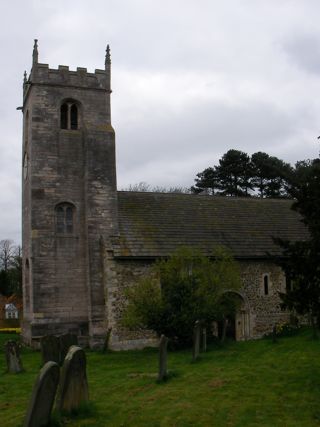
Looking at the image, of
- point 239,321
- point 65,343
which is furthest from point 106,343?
point 239,321

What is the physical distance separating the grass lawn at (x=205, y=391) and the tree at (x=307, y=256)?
1.92 meters

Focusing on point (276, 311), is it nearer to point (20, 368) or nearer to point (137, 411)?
point (20, 368)

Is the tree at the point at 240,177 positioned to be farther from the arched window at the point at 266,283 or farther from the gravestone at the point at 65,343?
the gravestone at the point at 65,343

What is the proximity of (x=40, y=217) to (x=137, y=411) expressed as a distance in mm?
15002

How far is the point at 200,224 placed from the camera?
26.4 meters

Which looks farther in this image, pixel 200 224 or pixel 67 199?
pixel 200 224

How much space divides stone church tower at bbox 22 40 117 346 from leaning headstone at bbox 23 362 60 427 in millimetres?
14567

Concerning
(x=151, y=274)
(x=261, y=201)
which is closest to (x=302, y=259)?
(x=151, y=274)

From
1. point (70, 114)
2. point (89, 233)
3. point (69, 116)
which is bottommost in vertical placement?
point (89, 233)

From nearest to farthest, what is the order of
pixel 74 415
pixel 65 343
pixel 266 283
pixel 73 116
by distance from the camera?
pixel 74 415 → pixel 65 343 → pixel 266 283 → pixel 73 116

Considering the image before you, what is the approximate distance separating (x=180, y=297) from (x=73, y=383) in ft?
33.0

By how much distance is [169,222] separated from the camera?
25.9 meters

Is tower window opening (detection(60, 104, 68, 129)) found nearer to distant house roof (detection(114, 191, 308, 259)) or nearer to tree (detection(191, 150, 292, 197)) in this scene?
distant house roof (detection(114, 191, 308, 259))

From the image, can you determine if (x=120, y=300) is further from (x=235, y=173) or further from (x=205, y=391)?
(x=235, y=173)
